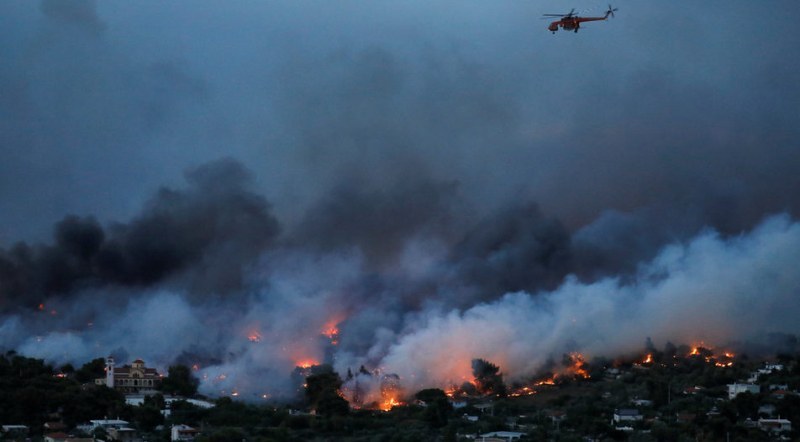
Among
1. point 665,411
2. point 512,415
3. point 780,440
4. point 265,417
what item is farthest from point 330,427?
point 780,440

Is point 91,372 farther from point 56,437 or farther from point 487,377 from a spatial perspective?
point 487,377

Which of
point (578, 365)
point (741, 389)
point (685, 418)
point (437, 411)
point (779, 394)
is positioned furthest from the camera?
point (578, 365)

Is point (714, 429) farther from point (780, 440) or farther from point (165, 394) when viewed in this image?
point (165, 394)

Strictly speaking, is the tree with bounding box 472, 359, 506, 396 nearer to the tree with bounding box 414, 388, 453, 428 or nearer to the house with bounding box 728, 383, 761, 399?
the tree with bounding box 414, 388, 453, 428

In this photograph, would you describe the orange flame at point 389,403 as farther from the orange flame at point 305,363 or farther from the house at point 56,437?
the house at point 56,437

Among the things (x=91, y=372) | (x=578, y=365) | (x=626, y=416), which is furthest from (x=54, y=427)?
(x=578, y=365)

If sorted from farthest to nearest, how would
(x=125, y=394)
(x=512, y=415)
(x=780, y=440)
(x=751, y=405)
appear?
(x=125, y=394), (x=512, y=415), (x=751, y=405), (x=780, y=440)

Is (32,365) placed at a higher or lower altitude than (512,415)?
higher
